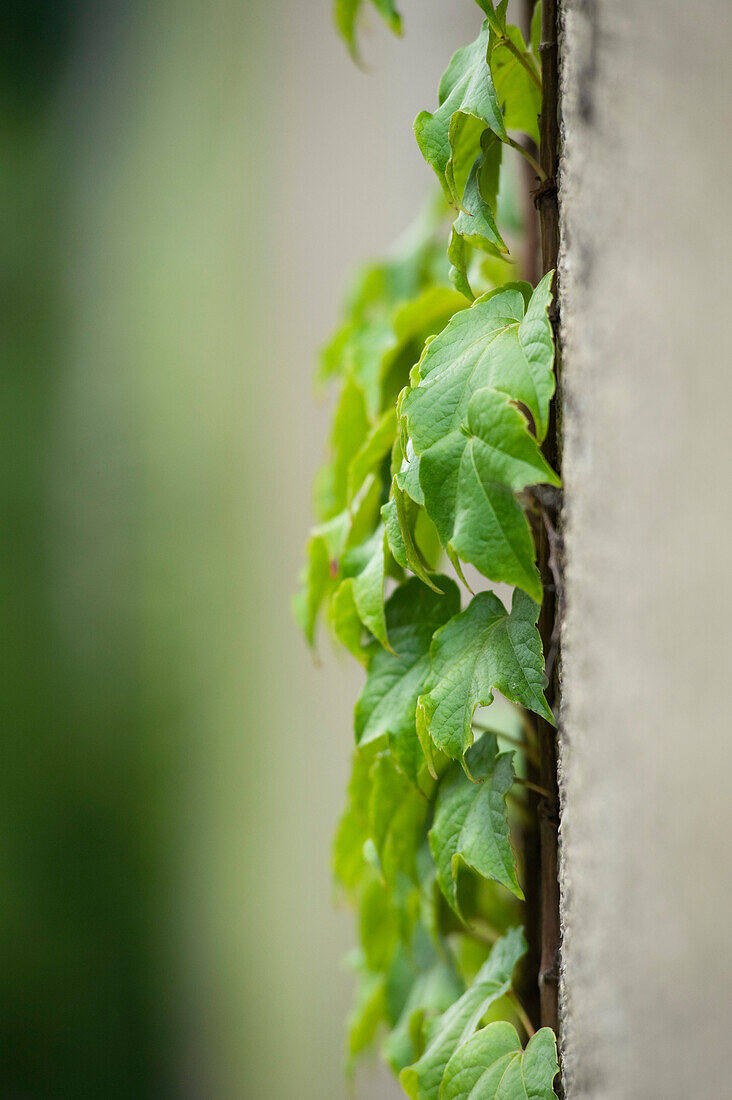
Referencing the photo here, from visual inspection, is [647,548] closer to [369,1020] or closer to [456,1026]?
[456,1026]

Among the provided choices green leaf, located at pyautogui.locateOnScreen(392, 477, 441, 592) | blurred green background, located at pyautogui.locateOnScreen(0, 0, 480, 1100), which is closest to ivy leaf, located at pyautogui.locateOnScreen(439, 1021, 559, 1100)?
green leaf, located at pyautogui.locateOnScreen(392, 477, 441, 592)

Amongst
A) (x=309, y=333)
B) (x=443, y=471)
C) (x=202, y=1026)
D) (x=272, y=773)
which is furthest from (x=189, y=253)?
(x=202, y=1026)

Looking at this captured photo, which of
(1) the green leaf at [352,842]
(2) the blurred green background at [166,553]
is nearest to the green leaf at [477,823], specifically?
(1) the green leaf at [352,842]

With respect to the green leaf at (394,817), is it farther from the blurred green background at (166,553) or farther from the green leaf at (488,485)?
the blurred green background at (166,553)

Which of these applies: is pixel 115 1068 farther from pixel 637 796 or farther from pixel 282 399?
pixel 637 796

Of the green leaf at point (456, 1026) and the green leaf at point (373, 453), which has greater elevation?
the green leaf at point (373, 453)

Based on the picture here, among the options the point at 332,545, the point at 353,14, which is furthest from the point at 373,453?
the point at 353,14

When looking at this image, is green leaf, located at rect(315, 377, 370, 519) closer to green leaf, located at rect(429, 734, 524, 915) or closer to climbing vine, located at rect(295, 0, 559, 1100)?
climbing vine, located at rect(295, 0, 559, 1100)
